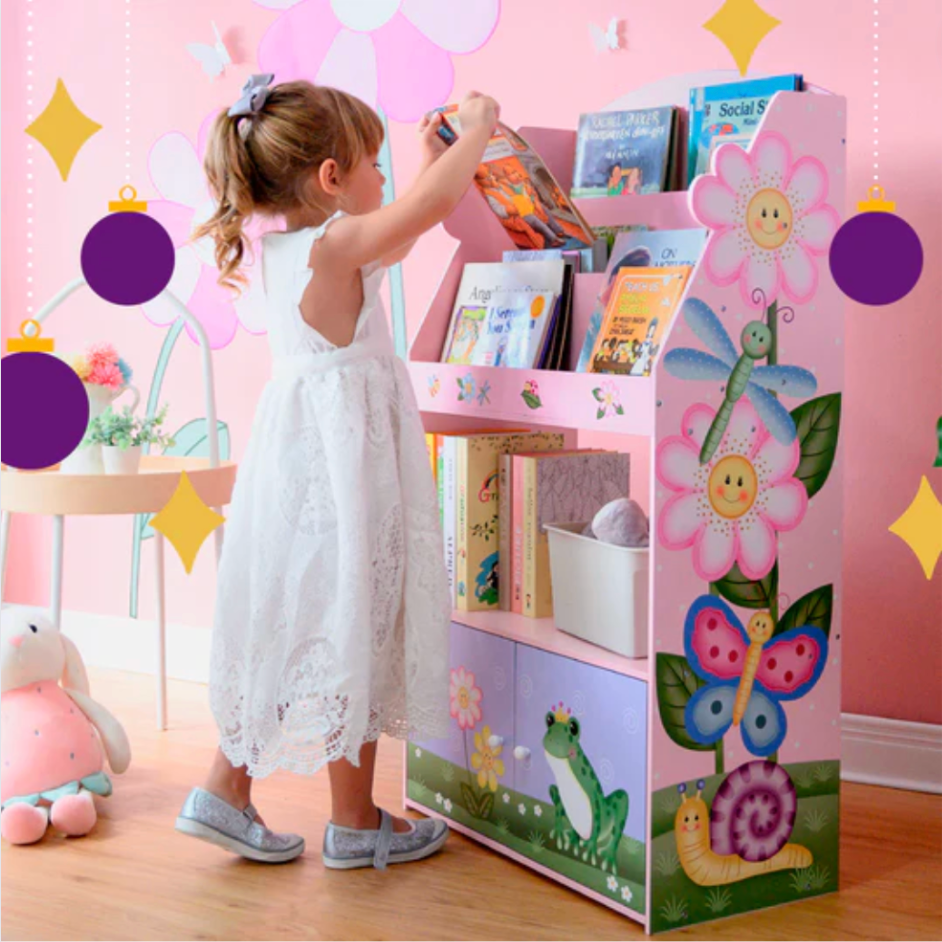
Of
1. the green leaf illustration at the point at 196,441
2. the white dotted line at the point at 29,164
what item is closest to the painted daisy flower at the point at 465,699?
the green leaf illustration at the point at 196,441

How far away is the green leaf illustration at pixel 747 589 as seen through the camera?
5.90 ft

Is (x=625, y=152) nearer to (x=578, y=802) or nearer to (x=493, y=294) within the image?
(x=493, y=294)

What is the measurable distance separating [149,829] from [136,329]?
1343mm

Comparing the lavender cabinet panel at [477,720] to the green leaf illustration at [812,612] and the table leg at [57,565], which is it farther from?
the table leg at [57,565]

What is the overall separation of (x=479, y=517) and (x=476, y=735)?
0.32 m

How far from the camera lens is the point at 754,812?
1.84 metres

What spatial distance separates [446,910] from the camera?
72.8 inches

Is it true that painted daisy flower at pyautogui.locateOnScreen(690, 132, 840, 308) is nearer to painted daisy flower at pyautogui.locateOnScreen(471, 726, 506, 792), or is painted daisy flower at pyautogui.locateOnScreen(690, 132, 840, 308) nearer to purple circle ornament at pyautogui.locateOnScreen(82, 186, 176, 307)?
painted daisy flower at pyautogui.locateOnScreen(471, 726, 506, 792)

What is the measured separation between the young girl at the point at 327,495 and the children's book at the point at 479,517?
133 millimetres

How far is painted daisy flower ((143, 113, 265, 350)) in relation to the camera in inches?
119

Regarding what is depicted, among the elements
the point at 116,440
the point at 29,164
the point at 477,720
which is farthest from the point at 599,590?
the point at 29,164


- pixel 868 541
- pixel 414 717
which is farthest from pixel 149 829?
pixel 868 541

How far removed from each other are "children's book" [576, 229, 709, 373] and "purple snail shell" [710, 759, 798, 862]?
1.89ft

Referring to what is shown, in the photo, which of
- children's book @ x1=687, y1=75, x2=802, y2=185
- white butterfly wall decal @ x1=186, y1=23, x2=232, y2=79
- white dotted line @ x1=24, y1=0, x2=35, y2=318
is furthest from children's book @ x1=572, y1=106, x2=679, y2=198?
white dotted line @ x1=24, y1=0, x2=35, y2=318
